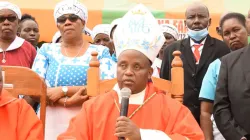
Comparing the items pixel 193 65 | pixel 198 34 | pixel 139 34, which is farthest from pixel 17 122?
pixel 198 34

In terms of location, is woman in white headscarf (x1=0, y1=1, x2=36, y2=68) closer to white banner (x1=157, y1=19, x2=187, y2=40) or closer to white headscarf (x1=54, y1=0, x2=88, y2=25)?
white headscarf (x1=54, y1=0, x2=88, y2=25)

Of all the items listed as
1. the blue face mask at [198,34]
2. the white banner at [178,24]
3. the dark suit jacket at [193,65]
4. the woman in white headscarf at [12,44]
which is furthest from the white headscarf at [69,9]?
the white banner at [178,24]

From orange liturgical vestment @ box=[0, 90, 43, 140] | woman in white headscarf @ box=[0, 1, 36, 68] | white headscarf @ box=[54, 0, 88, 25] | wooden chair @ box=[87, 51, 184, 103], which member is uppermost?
white headscarf @ box=[54, 0, 88, 25]

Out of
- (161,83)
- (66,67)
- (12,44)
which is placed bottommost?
(161,83)

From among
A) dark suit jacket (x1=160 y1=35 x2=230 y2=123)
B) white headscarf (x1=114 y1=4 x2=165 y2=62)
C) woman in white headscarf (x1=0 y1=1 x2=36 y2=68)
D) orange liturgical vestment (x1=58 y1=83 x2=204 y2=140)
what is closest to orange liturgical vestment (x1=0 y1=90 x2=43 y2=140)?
orange liturgical vestment (x1=58 y1=83 x2=204 y2=140)

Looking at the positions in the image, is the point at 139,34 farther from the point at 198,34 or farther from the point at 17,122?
the point at 198,34

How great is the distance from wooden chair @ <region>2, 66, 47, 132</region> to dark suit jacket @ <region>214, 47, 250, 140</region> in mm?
1199

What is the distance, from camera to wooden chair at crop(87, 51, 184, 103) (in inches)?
159

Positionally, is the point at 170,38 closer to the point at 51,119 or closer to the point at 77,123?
the point at 51,119

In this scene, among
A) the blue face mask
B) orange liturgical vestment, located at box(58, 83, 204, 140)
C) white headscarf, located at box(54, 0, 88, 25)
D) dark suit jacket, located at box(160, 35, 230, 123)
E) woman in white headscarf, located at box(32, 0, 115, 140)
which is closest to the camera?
orange liturgical vestment, located at box(58, 83, 204, 140)

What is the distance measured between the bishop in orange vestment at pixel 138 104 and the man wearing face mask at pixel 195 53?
1.32 metres

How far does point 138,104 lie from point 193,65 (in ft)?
5.22

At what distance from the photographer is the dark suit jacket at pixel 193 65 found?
504 cm

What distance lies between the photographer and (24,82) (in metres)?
4.00
